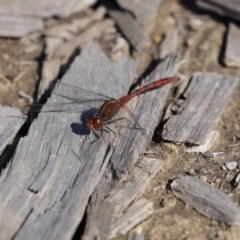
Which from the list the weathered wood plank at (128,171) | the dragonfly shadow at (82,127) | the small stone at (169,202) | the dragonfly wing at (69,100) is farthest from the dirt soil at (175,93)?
the dragonfly shadow at (82,127)

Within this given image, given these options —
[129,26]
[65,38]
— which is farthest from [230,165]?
[65,38]

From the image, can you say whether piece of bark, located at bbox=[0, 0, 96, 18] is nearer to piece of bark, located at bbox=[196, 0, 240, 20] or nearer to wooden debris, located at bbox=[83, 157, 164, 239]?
piece of bark, located at bbox=[196, 0, 240, 20]

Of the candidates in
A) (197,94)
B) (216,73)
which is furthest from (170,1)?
(197,94)

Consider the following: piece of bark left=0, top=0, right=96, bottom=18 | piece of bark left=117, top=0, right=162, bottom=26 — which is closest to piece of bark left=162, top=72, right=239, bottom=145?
piece of bark left=117, top=0, right=162, bottom=26

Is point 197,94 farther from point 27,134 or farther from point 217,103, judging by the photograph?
point 27,134

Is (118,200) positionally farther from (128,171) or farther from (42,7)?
(42,7)

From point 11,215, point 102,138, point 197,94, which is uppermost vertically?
point 197,94
